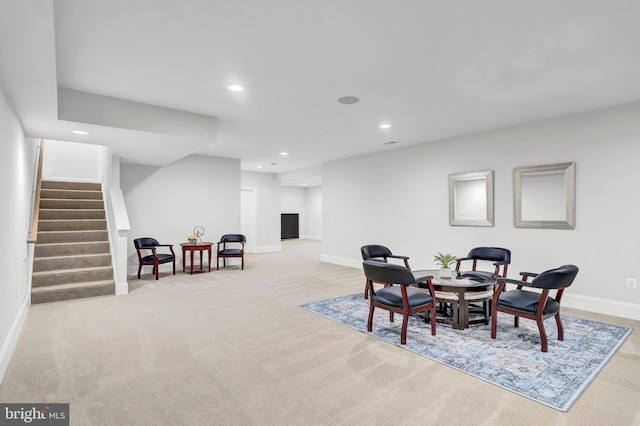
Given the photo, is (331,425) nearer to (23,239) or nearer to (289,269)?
(23,239)

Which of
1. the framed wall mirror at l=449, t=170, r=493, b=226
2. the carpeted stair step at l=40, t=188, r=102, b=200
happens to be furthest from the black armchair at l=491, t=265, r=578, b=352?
the carpeted stair step at l=40, t=188, r=102, b=200

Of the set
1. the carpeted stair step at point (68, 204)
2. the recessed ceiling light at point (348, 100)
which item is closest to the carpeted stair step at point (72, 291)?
the carpeted stair step at point (68, 204)

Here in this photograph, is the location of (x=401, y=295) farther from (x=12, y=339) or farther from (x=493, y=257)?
(x=12, y=339)

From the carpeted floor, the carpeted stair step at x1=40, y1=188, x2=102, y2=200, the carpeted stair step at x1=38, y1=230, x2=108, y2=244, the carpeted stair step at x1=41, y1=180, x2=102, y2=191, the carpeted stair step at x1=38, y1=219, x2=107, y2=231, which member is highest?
the carpeted stair step at x1=41, y1=180, x2=102, y2=191

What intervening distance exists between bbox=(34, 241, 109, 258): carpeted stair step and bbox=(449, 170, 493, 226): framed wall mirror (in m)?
6.07

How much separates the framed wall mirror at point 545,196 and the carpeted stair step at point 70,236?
6948 mm

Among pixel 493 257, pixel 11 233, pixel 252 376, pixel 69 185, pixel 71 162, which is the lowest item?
pixel 252 376

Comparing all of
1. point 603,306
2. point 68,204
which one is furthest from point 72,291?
point 603,306

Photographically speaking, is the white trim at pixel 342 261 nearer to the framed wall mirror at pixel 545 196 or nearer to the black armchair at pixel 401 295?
the framed wall mirror at pixel 545 196

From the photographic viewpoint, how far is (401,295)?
131 inches

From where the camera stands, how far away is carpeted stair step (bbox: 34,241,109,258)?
5344 millimetres

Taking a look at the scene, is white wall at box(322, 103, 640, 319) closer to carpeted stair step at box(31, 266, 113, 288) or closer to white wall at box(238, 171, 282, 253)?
white wall at box(238, 171, 282, 253)

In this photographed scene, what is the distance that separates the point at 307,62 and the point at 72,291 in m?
4.65

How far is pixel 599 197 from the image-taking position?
4.27 metres
